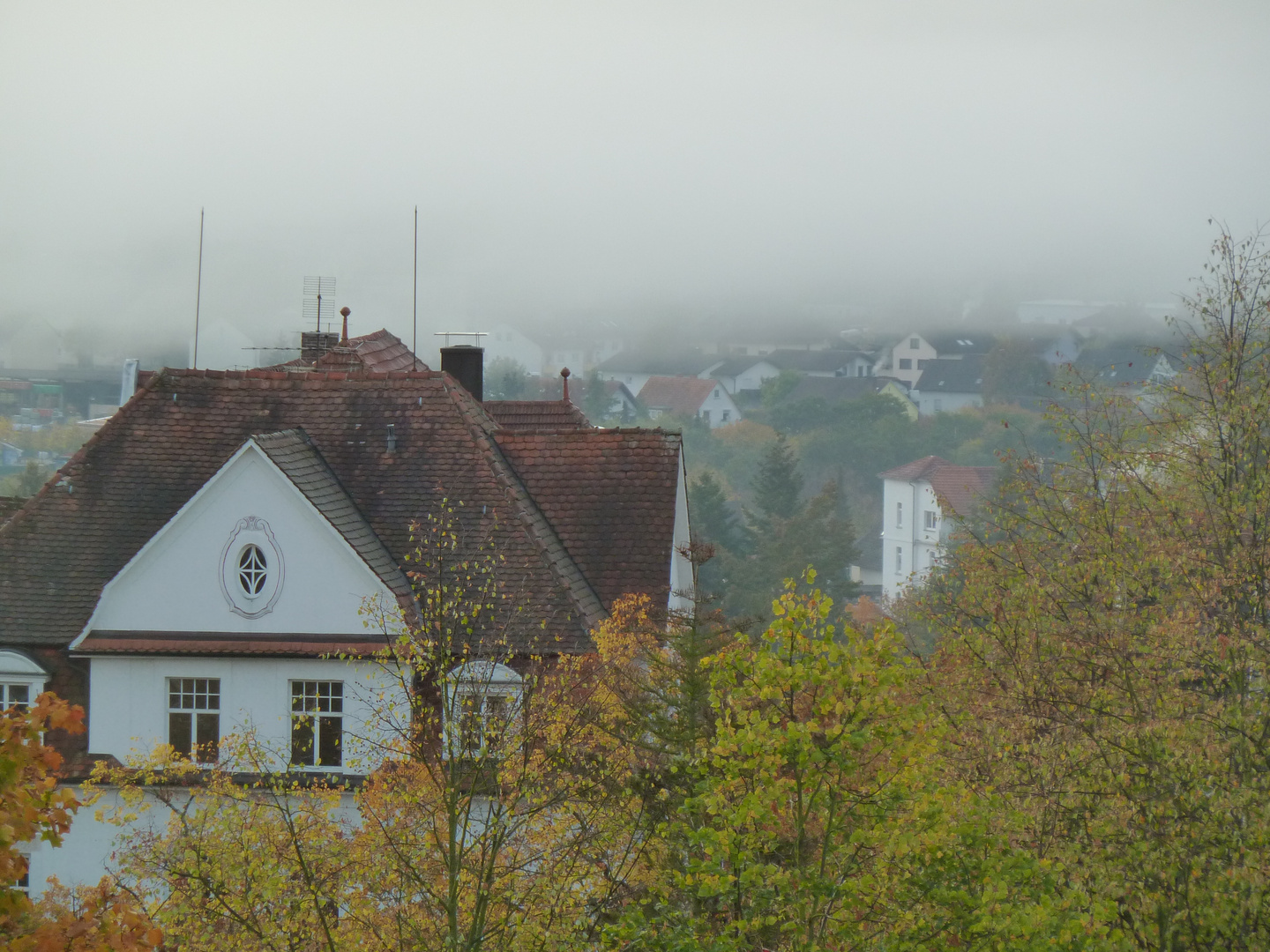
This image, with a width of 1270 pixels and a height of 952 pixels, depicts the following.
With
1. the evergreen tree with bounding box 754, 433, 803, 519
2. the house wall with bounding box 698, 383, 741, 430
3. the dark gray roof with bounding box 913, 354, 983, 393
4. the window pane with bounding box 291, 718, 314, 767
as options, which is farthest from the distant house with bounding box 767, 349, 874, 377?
Answer: the window pane with bounding box 291, 718, 314, 767

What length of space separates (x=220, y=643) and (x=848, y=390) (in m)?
146

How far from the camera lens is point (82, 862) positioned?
82.2 feet

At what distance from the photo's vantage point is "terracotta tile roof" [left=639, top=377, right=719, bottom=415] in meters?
162

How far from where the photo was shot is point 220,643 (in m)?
24.7

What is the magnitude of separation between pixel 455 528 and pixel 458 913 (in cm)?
955

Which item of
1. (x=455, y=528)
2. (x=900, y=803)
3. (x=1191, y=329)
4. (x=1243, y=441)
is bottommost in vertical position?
(x=900, y=803)

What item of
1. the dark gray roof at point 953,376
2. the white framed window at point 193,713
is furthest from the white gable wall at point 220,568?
the dark gray roof at point 953,376

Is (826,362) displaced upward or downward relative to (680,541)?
upward

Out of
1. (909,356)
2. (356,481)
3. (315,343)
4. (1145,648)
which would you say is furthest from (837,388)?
(1145,648)

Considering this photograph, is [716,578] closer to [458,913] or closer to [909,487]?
[909,487]

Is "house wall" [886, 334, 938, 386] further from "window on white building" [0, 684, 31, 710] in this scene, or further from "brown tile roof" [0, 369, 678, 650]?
"window on white building" [0, 684, 31, 710]

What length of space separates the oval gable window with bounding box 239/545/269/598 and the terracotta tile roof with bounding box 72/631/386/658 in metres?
0.87

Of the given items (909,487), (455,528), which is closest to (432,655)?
(455,528)

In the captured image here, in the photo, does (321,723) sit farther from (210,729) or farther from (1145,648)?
(1145,648)
